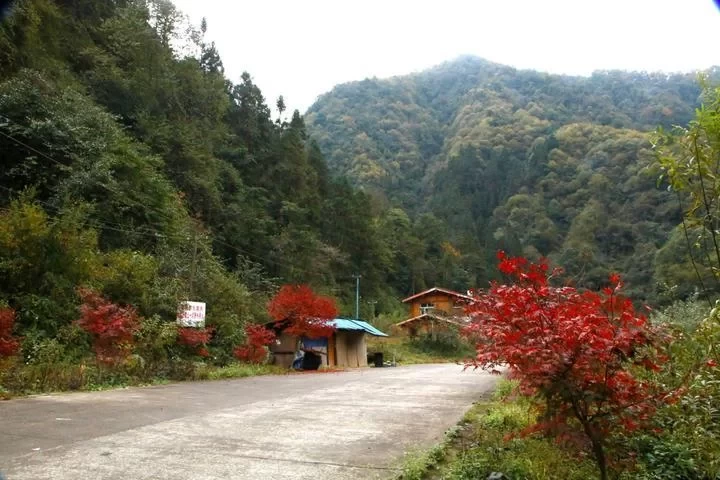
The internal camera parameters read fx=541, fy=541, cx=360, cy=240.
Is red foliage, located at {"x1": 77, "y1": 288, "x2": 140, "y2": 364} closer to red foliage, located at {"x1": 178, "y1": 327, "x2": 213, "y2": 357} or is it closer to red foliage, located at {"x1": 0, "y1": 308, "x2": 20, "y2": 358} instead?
red foliage, located at {"x1": 0, "y1": 308, "x2": 20, "y2": 358}

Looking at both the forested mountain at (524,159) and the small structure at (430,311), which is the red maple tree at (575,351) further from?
the small structure at (430,311)

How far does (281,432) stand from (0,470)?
3062 millimetres

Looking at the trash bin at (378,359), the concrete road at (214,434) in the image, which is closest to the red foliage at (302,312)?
the trash bin at (378,359)

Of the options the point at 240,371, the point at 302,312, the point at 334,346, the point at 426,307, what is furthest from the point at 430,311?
the point at 240,371

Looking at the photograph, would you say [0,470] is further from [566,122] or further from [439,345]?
[566,122]

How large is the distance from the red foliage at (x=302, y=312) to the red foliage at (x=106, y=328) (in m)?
9.14

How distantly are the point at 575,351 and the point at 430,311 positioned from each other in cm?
4125

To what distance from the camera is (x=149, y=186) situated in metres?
23.6

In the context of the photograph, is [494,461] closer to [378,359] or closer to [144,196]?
[144,196]

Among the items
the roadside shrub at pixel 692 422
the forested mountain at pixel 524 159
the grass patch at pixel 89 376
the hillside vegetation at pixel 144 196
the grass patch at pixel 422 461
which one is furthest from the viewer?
the forested mountain at pixel 524 159

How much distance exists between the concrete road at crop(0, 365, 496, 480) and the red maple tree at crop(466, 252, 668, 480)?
5.29 feet

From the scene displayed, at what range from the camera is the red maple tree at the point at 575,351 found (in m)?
4.21

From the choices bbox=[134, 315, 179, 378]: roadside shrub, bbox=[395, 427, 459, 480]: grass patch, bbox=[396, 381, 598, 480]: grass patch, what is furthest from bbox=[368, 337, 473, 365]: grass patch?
bbox=[395, 427, 459, 480]: grass patch

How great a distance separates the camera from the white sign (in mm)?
17703
